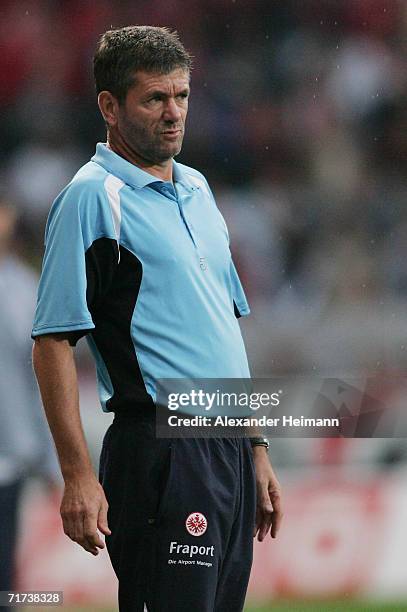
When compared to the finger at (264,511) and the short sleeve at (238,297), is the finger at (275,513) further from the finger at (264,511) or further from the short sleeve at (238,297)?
the short sleeve at (238,297)

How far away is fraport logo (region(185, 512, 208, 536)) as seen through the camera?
4.63ft

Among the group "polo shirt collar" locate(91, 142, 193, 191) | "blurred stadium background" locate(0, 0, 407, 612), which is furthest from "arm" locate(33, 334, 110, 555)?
"blurred stadium background" locate(0, 0, 407, 612)

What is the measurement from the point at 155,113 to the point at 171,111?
0.02 metres

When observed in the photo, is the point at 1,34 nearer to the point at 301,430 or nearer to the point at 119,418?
the point at 301,430

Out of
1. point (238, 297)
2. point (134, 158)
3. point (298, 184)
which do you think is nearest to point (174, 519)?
point (238, 297)

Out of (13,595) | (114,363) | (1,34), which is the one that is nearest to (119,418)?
(114,363)

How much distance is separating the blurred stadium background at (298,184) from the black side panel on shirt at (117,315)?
1374mm

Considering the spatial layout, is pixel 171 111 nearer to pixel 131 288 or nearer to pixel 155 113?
pixel 155 113

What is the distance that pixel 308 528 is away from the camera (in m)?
2.82

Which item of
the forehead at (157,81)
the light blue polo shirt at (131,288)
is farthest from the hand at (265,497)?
the forehead at (157,81)

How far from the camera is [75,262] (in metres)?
1.39

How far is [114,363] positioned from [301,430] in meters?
1.62

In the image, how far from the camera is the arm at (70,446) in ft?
4.38

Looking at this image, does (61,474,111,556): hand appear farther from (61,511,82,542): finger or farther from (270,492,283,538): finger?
(270,492,283,538): finger
